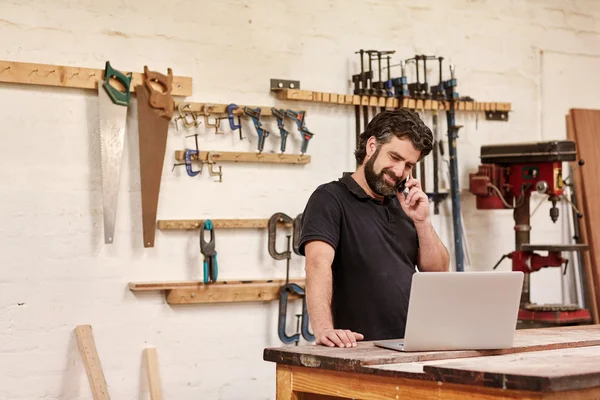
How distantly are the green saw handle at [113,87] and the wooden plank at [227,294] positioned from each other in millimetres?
974

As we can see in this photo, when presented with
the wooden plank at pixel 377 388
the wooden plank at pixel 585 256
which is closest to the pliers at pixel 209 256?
the wooden plank at pixel 377 388

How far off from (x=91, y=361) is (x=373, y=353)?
2.03 m

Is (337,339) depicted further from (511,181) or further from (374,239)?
(511,181)

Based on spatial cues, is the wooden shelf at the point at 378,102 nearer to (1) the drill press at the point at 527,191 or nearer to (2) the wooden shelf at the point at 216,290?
(1) the drill press at the point at 527,191

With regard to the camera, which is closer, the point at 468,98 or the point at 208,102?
the point at 208,102

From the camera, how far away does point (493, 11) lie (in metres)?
5.66

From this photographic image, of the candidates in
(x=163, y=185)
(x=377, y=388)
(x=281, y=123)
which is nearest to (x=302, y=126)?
(x=281, y=123)

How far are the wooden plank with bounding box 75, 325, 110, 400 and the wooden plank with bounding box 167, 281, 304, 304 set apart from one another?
17.4 inches

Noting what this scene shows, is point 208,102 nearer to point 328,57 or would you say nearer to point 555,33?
point 328,57

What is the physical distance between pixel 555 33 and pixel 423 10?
1.04m

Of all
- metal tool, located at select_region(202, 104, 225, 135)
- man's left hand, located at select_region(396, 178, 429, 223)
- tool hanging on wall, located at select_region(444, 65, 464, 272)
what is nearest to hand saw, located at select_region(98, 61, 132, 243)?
metal tool, located at select_region(202, 104, 225, 135)

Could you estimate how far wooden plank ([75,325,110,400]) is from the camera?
13.9ft

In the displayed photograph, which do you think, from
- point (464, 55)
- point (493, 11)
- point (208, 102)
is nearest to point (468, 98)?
point (464, 55)

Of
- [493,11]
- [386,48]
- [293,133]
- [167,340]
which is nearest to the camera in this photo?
[167,340]
